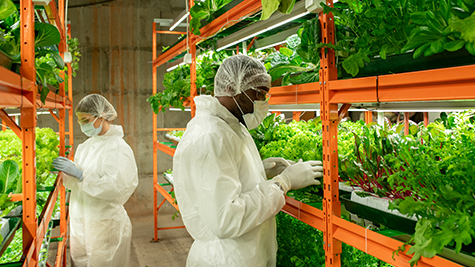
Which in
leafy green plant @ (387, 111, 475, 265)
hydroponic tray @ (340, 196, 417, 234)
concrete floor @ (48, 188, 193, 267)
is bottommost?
concrete floor @ (48, 188, 193, 267)

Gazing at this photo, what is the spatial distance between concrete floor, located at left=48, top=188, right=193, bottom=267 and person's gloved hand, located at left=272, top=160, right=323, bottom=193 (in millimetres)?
3869

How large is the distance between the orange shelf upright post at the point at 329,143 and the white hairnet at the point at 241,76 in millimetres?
422

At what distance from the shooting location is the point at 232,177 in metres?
1.89

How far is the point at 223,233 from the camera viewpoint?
1.84 meters

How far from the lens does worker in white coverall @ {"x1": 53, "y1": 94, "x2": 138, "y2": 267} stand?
3.69 m

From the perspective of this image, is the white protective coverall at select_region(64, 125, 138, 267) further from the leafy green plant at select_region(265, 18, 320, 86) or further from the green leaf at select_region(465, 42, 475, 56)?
the green leaf at select_region(465, 42, 475, 56)

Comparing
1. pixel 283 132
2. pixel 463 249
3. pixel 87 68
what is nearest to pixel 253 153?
pixel 283 132

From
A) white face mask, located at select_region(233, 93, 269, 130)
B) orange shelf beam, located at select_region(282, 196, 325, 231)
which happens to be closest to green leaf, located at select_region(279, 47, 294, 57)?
white face mask, located at select_region(233, 93, 269, 130)

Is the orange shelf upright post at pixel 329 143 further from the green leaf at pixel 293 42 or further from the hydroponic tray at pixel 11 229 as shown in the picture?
the hydroponic tray at pixel 11 229

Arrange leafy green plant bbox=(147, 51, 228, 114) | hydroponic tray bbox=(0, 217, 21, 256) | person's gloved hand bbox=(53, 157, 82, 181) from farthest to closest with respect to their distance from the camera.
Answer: leafy green plant bbox=(147, 51, 228, 114)
person's gloved hand bbox=(53, 157, 82, 181)
hydroponic tray bbox=(0, 217, 21, 256)

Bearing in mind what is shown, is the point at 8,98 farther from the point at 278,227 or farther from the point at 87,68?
the point at 87,68

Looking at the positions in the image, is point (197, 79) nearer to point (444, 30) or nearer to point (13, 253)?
point (13, 253)

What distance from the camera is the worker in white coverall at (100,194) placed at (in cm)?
369

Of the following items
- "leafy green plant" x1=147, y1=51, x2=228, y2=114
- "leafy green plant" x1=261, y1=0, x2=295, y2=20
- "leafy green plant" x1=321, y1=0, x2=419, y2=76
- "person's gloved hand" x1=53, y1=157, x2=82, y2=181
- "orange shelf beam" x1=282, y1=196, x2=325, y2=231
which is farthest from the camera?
"leafy green plant" x1=147, y1=51, x2=228, y2=114
